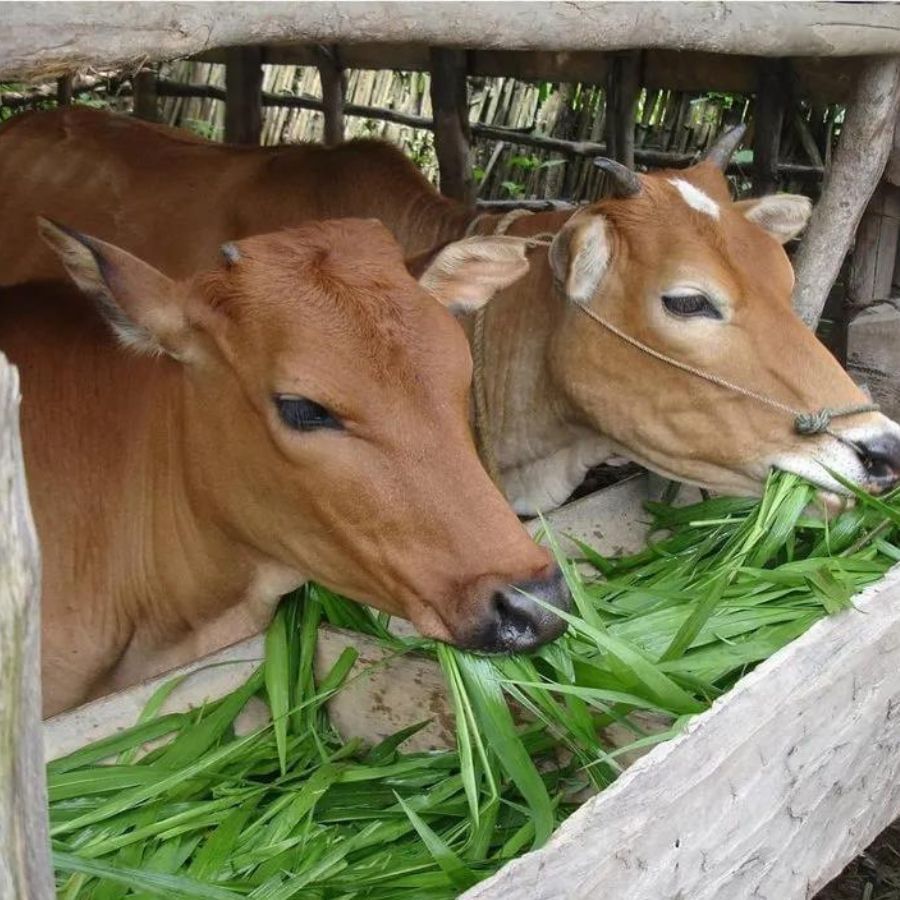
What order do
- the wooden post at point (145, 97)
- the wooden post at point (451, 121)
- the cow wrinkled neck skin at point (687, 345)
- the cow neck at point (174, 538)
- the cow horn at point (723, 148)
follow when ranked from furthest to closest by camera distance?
the wooden post at point (145, 97) < the wooden post at point (451, 121) < the cow horn at point (723, 148) < the cow wrinkled neck skin at point (687, 345) < the cow neck at point (174, 538)

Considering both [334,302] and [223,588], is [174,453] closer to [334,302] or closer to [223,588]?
[223,588]

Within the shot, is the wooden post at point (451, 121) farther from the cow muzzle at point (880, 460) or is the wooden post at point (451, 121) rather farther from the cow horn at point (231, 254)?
the cow horn at point (231, 254)

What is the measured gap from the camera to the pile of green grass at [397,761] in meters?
2.29

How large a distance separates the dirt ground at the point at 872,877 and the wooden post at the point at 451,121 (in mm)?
3220

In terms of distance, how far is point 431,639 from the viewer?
102 inches

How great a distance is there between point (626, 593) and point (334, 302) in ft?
3.27

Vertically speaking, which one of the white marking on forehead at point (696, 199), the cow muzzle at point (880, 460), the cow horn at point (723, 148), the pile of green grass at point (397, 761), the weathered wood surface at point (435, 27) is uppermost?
the weathered wood surface at point (435, 27)

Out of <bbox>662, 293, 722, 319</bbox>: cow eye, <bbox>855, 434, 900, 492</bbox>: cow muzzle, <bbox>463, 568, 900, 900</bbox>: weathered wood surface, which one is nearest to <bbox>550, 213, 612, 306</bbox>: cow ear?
<bbox>662, 293, 722, 319</bbox>: cow eye

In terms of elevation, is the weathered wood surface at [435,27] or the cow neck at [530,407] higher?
the weathered wood surface at [435,27]

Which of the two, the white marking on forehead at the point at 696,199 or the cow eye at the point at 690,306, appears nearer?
the cow eye at the point at 690,306

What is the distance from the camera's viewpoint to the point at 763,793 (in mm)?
2379

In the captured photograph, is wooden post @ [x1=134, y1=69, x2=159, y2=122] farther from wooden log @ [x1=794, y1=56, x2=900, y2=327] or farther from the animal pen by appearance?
wooden log @ [x1=794, y1=56, x2=900, y2=327]

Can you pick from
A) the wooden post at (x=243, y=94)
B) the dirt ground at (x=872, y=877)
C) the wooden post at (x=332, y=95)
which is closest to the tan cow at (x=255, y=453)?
the dirt ground at (x=872, y=877)

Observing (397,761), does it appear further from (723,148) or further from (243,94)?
(243,94)
